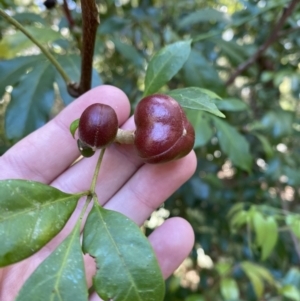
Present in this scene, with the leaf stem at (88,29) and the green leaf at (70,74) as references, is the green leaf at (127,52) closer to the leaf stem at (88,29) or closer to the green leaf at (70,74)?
the green leaf at (70,74)

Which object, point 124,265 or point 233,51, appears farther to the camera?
point 233,51

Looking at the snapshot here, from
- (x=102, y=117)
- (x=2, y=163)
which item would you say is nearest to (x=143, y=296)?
(x=102, y=117)

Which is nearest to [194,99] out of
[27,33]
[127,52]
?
[27,33]

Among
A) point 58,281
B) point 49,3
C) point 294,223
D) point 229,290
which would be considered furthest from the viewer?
point 229,290

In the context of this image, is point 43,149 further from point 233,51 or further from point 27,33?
point 233,51

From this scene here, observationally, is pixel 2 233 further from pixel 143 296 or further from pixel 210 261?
pixel 210 261

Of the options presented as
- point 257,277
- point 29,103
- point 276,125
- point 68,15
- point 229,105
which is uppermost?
point 68,15

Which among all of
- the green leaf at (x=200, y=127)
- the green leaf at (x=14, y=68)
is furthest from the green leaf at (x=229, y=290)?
the green leaf at (x=14, y=68)
